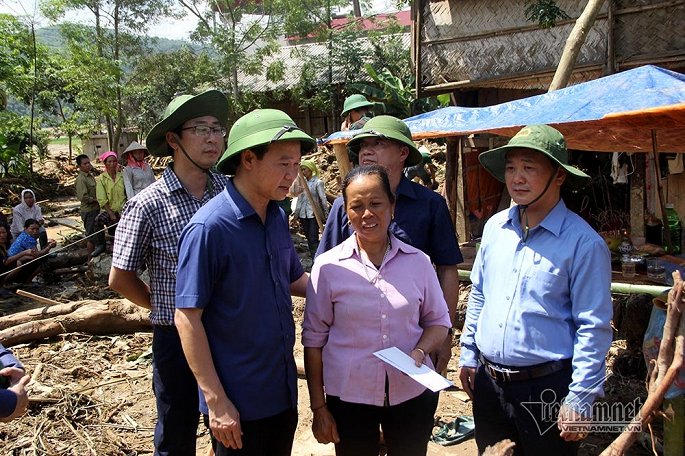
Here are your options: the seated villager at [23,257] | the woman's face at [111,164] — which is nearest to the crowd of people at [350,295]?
the woman's face at [111,164]

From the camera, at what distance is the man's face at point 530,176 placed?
2.31 meters

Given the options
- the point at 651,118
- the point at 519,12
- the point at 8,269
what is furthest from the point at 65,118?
the point at 651,118

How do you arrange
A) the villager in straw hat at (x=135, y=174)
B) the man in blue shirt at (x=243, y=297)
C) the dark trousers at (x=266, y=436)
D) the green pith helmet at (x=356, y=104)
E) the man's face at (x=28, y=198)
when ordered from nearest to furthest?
the man in blue shirt at (x=243, y=297)
the dark trousers at (x=266, y=436)
the green pith helmet at (x=356, y=104)
the villager in straw hat at (x=135, y=174)
the man's face at (x=28, y=198)

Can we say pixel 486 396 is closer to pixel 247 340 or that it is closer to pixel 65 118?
pixel 247 340

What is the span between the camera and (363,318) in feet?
7.06

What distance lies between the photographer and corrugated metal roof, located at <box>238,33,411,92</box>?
19.3 m

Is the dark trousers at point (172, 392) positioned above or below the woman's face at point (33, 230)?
below

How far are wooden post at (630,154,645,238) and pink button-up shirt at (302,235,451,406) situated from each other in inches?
259

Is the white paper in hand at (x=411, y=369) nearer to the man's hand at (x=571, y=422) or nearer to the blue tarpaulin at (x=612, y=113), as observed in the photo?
the man's hand at (x=571, y=422)

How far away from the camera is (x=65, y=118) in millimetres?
25094

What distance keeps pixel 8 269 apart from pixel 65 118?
61.8ft

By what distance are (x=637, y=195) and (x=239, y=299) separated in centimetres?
737

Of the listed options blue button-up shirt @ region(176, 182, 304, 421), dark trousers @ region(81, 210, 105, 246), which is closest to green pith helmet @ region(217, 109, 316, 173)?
blue button-up shirt @ region(176, 182, 304, 421)

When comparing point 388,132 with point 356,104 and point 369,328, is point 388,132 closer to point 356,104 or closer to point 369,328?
point 369,328
